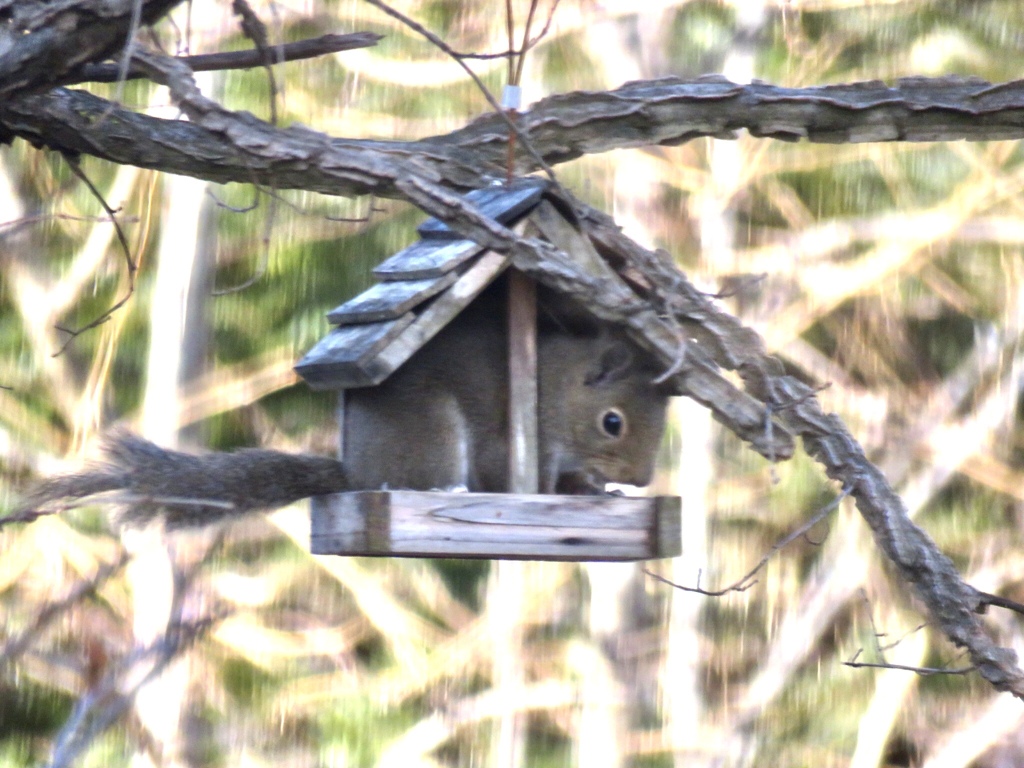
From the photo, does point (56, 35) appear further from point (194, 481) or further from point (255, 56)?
point (194, 481)

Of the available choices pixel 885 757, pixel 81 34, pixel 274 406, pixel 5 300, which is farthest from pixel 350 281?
pixel 81 34

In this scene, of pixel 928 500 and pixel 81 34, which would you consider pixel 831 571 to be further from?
pixel 81 34

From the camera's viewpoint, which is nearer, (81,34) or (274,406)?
(81,34)

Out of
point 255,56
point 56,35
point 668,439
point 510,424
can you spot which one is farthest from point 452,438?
point 668,439

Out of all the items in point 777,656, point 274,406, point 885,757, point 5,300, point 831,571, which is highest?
point 5,300

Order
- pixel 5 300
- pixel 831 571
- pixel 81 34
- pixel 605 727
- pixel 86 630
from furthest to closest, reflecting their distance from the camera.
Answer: pixel 5 300 → pixel 831 571 → pixel 605 727 → pixel 86 630 → pixel 81 34

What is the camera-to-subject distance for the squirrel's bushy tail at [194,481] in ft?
7.11

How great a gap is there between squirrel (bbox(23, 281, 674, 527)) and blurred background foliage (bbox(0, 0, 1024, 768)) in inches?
206

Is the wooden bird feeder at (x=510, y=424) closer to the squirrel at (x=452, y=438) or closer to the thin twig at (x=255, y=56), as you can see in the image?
the squirrel at (x=452, y=438)

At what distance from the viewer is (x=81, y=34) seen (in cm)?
179

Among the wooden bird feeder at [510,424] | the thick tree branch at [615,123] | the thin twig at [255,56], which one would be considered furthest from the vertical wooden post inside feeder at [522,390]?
the thin twig at [255,56]

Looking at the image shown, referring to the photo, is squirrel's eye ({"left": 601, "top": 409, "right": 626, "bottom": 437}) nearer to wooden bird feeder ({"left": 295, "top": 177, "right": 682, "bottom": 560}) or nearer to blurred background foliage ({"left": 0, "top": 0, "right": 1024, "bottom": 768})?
wooden bird feeder ({"left": 295, "top": 177, "right": 682, "bottom": 560})

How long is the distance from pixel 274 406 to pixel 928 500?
4.30 m

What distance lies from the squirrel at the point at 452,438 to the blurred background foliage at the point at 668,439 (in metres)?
5.24
